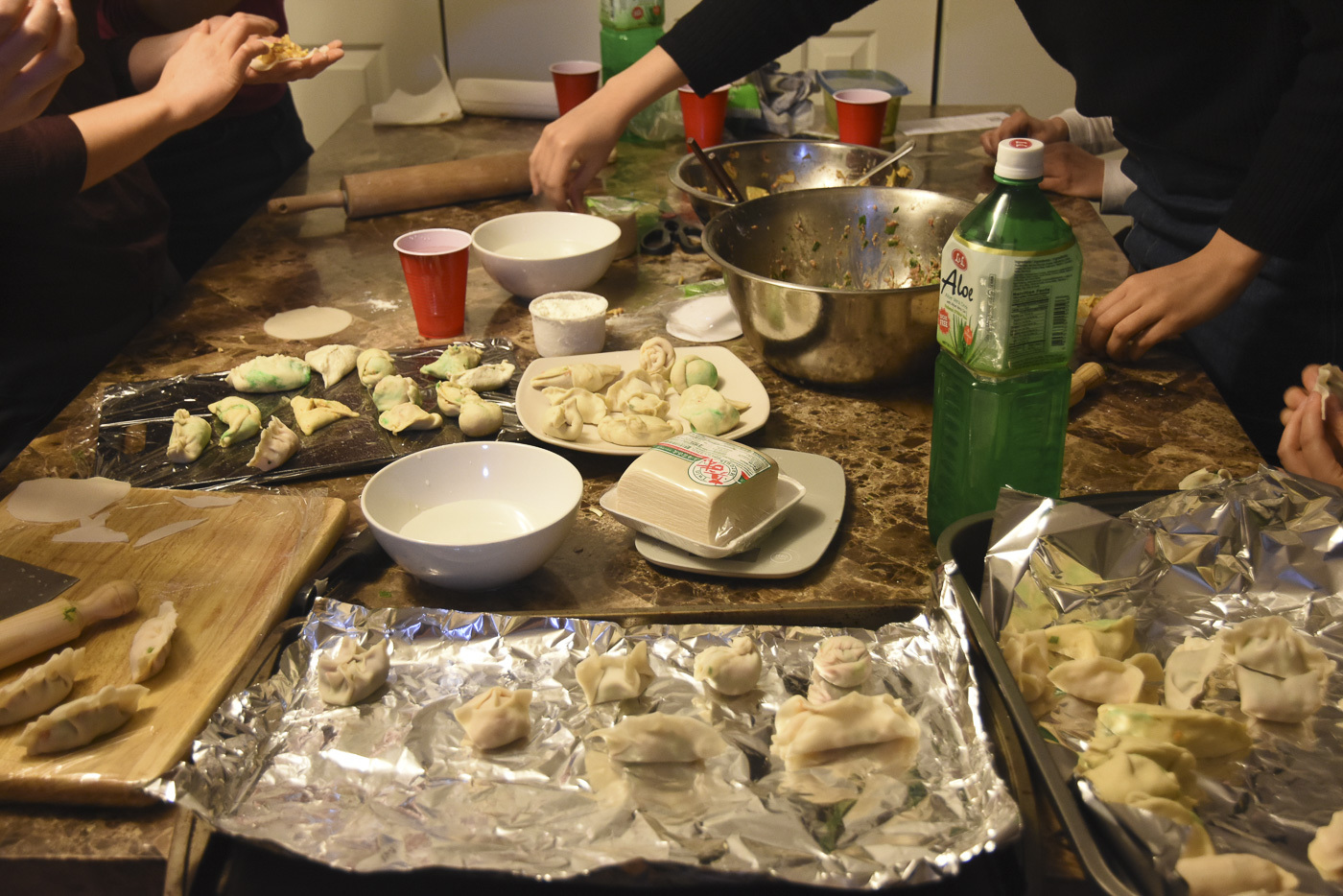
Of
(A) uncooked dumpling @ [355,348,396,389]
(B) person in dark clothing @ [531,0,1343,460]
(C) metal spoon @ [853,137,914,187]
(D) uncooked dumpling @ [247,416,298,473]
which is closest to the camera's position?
(D) uncooked dumpling @ [247,416,298,473]

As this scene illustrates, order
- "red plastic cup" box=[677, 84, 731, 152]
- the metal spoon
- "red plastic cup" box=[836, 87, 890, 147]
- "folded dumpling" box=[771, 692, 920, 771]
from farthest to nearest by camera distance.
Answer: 1. "red plastic cup" box=[677, 84, 731, 152]
2. "red plastic cup" box=[836, 87, 890, 147]
3. the metal spoon
4. "folded dumpling" box=[771, 692, 920, 771]

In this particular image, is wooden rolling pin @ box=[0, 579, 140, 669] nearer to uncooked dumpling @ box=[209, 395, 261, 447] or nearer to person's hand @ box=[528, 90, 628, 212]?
uncooked dumpling @ box=[209, 395, 261, 447]

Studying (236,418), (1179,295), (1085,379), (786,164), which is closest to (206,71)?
(236,418)

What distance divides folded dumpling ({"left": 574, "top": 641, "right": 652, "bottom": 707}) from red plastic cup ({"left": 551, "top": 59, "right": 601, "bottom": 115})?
7.59 feet

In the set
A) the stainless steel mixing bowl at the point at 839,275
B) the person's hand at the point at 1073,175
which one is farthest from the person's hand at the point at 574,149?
the person's hand at the point at 1073,175

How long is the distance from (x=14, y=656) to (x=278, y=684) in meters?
0.27

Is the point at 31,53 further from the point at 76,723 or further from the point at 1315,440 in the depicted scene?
the point at 1315,440

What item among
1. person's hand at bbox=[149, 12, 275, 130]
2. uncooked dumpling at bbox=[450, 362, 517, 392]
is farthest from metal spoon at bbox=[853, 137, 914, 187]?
person's hand at bbox=[149, 12, 275, 130]

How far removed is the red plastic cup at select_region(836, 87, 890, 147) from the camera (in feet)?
8.41

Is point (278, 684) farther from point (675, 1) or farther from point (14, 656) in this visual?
point (675, 1)

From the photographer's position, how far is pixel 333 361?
63.4 inches

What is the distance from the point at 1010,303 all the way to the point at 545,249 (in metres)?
1.26

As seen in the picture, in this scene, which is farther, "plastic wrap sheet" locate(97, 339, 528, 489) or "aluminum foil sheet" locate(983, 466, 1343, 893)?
"plastic wrap sheet" locate(97, 339, 528, 489)

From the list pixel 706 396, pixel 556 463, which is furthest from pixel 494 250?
pixel 556 463
